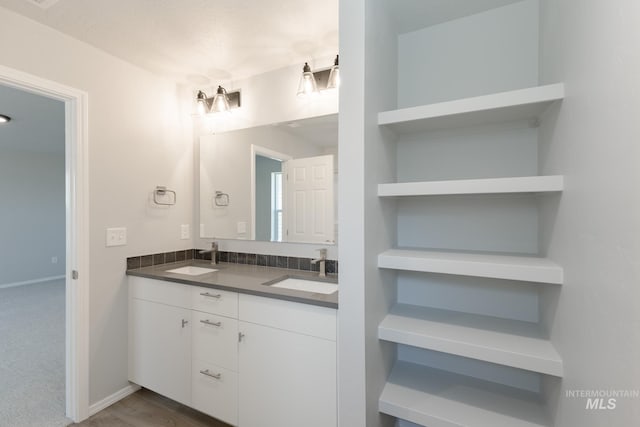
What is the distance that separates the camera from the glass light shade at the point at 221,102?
2293 mm

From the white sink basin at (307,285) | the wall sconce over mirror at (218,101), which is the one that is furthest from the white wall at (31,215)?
the white sink basin at (307,285)

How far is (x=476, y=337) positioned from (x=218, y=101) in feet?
7.71

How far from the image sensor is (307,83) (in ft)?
6.41

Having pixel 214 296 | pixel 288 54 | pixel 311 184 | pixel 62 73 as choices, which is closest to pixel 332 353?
pixel 214 296

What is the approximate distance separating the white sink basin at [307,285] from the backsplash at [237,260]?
153 mm

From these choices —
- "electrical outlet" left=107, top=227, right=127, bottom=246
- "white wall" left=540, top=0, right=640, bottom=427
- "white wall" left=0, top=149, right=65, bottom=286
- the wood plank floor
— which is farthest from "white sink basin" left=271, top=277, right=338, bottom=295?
"white wall" left=0, top=149, right=65, bottom=286

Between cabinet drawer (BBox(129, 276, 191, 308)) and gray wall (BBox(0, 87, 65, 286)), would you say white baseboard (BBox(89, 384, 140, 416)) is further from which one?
gray wall (BBox(0, 87, 65, 286))

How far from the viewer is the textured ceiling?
4.99 feet

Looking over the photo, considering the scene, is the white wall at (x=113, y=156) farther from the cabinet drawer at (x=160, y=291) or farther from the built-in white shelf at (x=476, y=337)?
the built-in white shelf at (x=476, y=337)

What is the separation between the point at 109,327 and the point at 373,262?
6.47 feet

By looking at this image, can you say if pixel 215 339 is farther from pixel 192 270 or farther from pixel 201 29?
pixel 201 29

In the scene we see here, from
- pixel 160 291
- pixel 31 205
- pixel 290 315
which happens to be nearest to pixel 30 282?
pixel 31 205

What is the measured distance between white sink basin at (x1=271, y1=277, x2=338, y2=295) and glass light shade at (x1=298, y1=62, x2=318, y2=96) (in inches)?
51.1

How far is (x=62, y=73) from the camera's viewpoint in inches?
68.6
